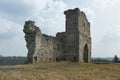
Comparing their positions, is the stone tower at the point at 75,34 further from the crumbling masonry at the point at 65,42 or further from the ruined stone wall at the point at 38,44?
the ruined stone wall at the point at 38,44

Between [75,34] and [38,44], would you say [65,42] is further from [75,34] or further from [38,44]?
[38,44]

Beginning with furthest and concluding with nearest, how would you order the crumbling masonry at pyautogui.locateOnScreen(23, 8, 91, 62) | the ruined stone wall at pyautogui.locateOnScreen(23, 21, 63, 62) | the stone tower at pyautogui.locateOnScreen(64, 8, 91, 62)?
the stone tower at pyautogui.locateOnScreen(64, 8, 91, 62), the crumbling masonry at pyautogui.locateOnScreen(23, 8, 91, 62), the ruined stone wall at pyautogui.locateOnScreen(23, 21, 63, 62)

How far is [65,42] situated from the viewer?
3284cm

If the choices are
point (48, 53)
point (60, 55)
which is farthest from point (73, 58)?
point (48, 53)

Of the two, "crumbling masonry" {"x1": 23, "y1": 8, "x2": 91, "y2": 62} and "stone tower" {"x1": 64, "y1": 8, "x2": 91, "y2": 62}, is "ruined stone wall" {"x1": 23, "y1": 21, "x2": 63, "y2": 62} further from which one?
"stone tower" {"x1": 64, "y1": 8, "x2": 91, "y2": 62}

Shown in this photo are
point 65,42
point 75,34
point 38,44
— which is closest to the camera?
point 38,44

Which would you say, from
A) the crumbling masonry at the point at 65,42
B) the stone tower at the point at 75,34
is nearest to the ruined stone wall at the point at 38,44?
the crumbling masonry at the point at 65,42

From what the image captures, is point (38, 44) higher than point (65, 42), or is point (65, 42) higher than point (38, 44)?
point (65, 42)

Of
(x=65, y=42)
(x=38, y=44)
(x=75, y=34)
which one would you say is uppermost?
(x=75, y=34)

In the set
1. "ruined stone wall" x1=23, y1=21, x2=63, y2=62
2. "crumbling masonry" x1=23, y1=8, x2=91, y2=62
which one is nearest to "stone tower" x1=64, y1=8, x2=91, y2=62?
"crumbling masonry" x1=23, y1=8, x2=91, y2=62

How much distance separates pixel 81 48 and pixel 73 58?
1.98 meters

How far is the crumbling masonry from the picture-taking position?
2658 cm

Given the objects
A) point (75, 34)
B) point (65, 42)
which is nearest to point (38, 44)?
point (65, 42)

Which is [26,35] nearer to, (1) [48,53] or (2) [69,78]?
(1) [48,53]
